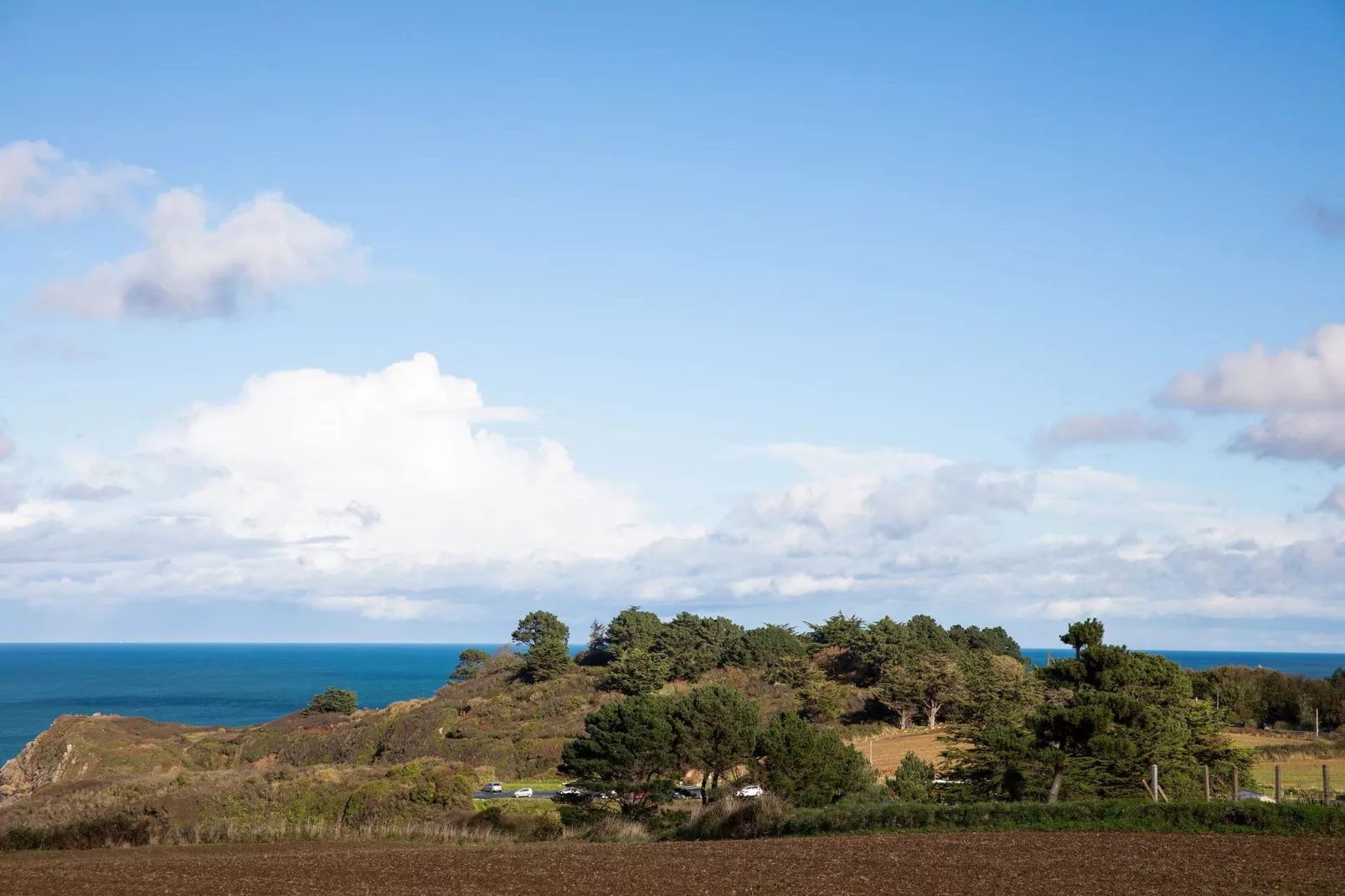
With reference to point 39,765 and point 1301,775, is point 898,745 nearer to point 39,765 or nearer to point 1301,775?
point 1301,775

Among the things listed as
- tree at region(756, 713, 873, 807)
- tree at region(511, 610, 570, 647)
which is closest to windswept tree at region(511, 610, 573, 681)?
tree at region(511, 610, 570, 647)

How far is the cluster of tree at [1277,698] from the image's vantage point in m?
72.9

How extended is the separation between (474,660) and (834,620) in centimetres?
3410

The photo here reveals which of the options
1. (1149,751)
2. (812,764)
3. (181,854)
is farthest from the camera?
(812,764)

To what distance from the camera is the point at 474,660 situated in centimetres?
9806

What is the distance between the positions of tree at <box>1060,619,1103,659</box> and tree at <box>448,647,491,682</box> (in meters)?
67.9

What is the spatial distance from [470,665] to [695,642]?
2237cm

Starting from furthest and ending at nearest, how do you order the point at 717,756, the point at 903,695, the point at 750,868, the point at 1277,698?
the point at 1277,698 → the point at 903,695 → the point at 717,756 → the point at 750,868

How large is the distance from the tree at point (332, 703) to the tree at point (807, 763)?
59.3 meters

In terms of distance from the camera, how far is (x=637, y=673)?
252 ft

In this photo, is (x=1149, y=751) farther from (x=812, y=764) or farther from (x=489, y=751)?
(x=489, y=751)

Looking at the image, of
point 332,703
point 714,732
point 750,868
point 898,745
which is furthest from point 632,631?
point 750,868

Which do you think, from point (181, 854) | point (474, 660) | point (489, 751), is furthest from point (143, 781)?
point (474, 660)

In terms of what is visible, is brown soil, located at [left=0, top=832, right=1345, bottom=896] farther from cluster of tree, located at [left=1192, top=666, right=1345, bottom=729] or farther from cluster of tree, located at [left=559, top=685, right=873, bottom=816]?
cluster of tree, located at [left=1192, top=666, right=1345, bottom=729]
